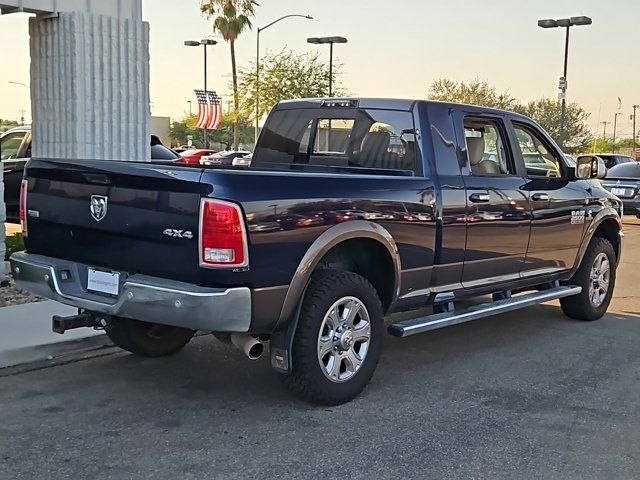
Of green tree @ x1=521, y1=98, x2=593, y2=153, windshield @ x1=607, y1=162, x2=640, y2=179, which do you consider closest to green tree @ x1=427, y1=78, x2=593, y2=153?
green tree @ x1=521, y1=98, x2=593, y2=153

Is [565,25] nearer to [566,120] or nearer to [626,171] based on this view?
[626,171]

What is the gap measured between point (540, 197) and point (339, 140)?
181 cm

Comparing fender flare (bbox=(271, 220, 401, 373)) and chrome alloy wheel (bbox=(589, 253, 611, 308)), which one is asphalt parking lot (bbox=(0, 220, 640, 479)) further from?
chrome alloy wheel (bbox=(589, 253, 611, 308))

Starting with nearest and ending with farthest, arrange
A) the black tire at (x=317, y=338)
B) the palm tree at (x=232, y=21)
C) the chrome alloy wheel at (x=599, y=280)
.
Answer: the black tire at (x=317, y=338) < the chrome alloy wheel at (x=599, y=280) < the palm tree at (x=232, y=21)

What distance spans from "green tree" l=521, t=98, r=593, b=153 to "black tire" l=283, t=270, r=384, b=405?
51267 mm

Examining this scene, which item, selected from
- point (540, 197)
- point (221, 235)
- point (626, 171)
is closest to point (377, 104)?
point (540, 197)

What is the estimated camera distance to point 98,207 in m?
4.72

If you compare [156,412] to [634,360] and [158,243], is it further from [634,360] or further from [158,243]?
[634,360]

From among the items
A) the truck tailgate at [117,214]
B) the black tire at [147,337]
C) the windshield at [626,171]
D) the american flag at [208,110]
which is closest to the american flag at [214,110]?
the american flag at [208,110]

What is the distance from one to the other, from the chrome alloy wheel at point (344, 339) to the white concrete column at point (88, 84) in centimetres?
535

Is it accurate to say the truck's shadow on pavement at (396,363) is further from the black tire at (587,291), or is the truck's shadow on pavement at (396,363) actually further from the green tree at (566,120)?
the green tree at (566,120)

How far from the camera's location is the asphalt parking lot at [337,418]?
13.3ft

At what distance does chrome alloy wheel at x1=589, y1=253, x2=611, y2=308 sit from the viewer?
25.2ft

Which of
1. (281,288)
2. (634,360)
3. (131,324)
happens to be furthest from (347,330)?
(634,360)
